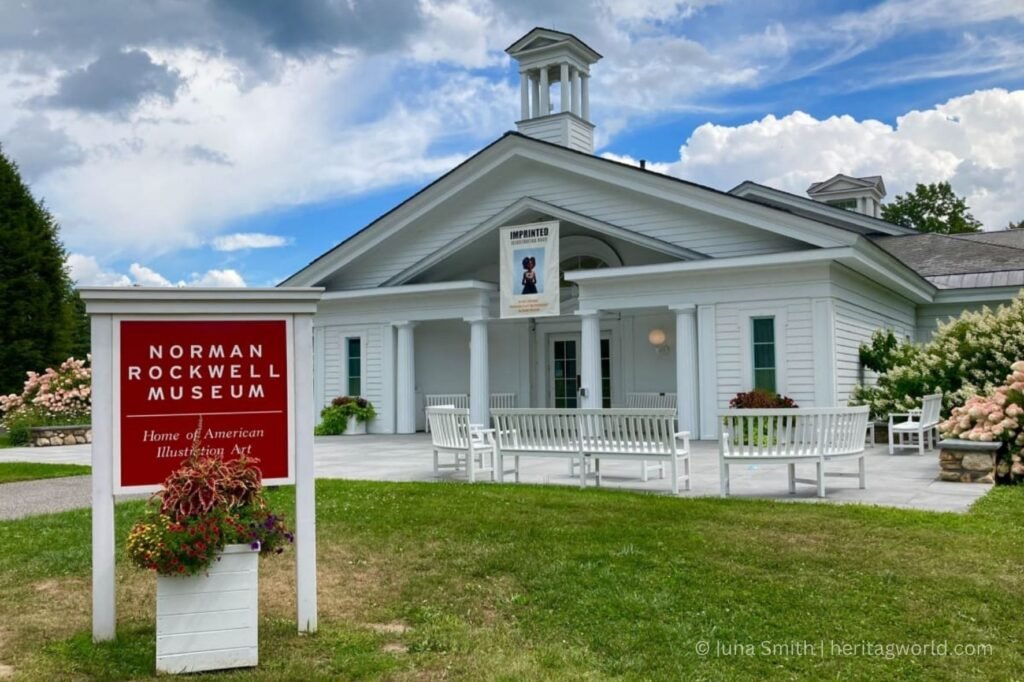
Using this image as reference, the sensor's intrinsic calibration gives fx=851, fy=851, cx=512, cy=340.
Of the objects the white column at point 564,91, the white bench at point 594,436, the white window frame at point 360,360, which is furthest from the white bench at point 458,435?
the white column at point 564,91

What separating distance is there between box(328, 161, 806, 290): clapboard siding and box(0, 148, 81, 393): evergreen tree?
46.3 feet

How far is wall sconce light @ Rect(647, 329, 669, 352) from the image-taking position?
62.4 feet

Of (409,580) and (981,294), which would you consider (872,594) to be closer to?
(409,580)

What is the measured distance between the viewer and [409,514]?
7332 millimetres

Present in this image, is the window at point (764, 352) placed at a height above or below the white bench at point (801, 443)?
above

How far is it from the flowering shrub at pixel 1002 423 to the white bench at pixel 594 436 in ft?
10.7

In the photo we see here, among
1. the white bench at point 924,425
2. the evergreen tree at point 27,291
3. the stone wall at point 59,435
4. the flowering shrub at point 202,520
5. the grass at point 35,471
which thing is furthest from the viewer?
the evergreen tree at point 27,291

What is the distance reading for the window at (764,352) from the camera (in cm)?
1564

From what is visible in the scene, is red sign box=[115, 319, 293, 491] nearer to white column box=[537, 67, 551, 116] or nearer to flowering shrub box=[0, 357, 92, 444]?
white column box=[537, 67, 551, 116]

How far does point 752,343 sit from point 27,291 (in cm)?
2539

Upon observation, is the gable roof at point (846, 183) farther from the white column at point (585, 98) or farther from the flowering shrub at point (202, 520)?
the flowering shrub at point (202, 520)

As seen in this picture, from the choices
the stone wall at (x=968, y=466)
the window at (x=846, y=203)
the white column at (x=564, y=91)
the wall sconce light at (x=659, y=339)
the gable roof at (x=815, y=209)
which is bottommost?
the stone wall at (x=968, y=466)

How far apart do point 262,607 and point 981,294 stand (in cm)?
2018

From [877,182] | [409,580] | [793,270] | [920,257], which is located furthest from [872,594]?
[877,182]
